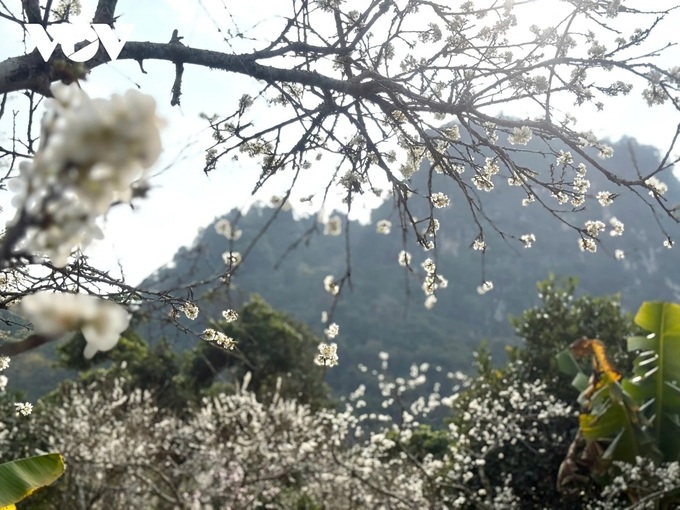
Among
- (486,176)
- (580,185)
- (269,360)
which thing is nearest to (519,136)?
(486,176)

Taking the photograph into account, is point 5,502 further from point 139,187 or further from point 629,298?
point 629,298

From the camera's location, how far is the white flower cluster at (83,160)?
0.53 metres

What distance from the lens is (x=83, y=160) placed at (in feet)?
1.73

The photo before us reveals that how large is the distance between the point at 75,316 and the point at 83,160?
0.17 m

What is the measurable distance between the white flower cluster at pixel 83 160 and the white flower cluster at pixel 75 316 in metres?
0.06

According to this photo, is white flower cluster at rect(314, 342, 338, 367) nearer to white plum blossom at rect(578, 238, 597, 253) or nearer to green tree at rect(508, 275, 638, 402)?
white plum blossom at rect(578, 238, 597, 253)

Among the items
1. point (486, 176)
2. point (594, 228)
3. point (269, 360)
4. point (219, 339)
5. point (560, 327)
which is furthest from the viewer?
point (269, 360)

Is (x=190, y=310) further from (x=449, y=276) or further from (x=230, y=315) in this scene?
(x=449, y=276)

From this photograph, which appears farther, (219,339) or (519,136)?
(519,136)

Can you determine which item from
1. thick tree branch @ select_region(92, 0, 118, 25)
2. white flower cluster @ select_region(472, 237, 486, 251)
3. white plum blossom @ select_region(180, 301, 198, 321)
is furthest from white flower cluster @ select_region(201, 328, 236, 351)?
white flower cluster @ select_region(472, 237, 486, 251)

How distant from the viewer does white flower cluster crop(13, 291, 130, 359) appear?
60cm

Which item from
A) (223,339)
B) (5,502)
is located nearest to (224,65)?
(223,339)

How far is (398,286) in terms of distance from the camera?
59125 mm

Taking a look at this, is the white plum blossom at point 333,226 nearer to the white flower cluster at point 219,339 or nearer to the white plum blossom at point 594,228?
the white flower cluster at point 219,339
